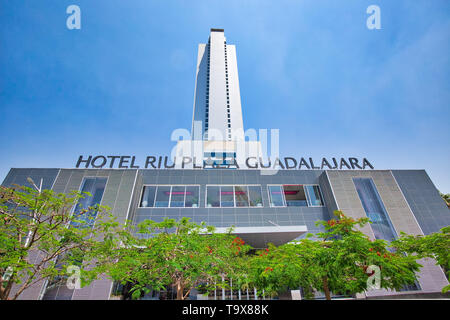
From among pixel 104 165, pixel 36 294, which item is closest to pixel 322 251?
pixel 36 294

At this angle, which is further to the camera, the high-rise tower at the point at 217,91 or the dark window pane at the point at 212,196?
the high-rise tower at the point at 217,91

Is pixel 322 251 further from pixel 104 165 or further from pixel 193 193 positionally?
pixel 104 165

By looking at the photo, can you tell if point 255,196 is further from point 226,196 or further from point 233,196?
point 226,196

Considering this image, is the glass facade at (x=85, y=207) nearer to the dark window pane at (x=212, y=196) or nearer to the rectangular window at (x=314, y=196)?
the dark window pane at (x=212, y=196)

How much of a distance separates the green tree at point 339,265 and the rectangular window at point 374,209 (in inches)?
490

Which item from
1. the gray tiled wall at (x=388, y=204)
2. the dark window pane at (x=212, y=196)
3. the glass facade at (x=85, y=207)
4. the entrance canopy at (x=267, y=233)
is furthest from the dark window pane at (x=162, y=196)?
the gray tiled wall at (x=388, y=204)

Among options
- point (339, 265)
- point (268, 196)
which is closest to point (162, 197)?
point (268, 196)

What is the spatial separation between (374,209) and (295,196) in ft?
24.6

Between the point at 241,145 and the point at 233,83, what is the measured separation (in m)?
37.5

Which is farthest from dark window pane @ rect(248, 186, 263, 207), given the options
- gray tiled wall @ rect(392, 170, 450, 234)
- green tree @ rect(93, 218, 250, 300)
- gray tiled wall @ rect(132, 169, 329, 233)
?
gray tiled wall @ rect(392, 170, 450, 234)

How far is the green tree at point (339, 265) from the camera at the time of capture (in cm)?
845
